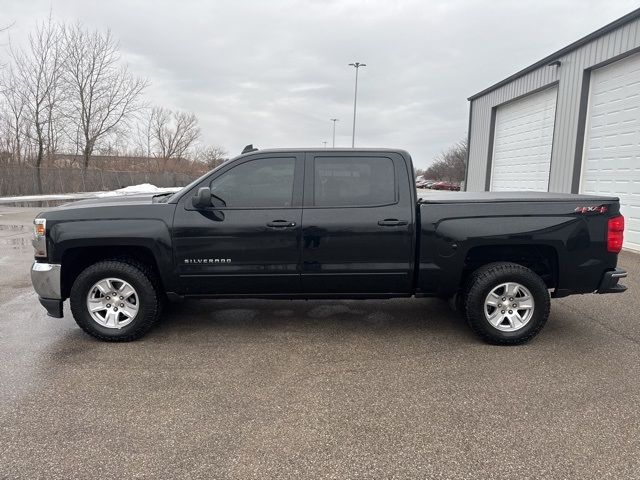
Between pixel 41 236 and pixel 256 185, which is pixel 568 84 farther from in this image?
pixel 41 236

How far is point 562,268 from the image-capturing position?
4.35m

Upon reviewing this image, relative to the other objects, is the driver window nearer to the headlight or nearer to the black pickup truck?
the black pickup truck

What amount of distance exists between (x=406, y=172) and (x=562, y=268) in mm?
1744

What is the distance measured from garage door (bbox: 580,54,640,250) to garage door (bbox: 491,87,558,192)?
1.59 meters

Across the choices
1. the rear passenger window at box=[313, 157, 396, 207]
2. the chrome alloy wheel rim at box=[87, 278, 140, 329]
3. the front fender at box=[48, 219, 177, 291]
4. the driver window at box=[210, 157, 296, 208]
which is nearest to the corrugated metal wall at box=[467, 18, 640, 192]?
the rear passenger window at box=[313, 157, 396, 207]

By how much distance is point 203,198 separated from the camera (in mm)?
4090

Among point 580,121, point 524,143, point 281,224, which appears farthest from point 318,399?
point 524,143

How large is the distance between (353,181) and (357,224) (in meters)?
0.45

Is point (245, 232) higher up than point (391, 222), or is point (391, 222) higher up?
point (391, 222)

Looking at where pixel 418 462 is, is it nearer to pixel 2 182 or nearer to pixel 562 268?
pixel 562 268

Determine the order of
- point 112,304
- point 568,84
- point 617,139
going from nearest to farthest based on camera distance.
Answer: point 112,304 < point 617,139 < point 568,84

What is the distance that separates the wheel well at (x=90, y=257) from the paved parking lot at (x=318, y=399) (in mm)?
597

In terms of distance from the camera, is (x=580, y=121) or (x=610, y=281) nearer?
(x=610, y=281)

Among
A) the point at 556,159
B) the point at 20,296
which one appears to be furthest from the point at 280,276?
the point at 556,159
